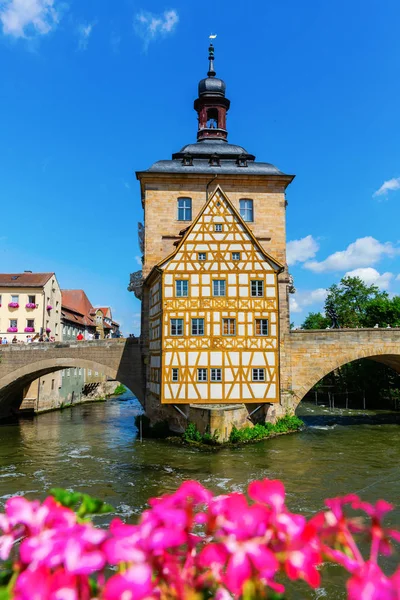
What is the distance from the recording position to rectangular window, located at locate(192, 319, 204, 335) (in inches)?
833

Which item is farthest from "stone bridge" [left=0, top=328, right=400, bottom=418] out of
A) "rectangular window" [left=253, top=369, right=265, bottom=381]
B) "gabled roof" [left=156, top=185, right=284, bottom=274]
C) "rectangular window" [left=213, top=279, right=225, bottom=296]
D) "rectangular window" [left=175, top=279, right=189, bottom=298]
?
"rectangular window" [left=175, top=279, right=189, bottom=298]

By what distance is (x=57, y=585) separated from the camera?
1431mm

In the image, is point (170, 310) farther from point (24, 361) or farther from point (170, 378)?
point (24, 361)

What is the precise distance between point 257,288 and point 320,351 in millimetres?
6095

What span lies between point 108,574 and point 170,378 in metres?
12.9

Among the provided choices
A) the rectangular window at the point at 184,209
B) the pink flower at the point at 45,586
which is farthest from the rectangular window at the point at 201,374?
the pink flower at the point at 45,586

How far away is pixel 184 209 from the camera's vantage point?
26.7 metres

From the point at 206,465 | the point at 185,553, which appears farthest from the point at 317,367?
the point at 185,553

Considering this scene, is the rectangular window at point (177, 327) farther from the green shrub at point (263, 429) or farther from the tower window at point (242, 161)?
the tower window at point (242, 161)

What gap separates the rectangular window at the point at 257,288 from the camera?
21531mm

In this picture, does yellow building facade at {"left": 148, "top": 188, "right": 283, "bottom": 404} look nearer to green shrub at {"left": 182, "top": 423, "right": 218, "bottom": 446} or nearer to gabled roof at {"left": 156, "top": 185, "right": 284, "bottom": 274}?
gabled roof at {"left": 156, "top": 185, "right": 284, "bottom": 274}

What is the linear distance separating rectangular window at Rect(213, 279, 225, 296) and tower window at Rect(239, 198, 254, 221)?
6.93 metres

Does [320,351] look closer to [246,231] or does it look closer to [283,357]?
[283,357]

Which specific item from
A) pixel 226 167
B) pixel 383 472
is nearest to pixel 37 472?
pixel 383 472
